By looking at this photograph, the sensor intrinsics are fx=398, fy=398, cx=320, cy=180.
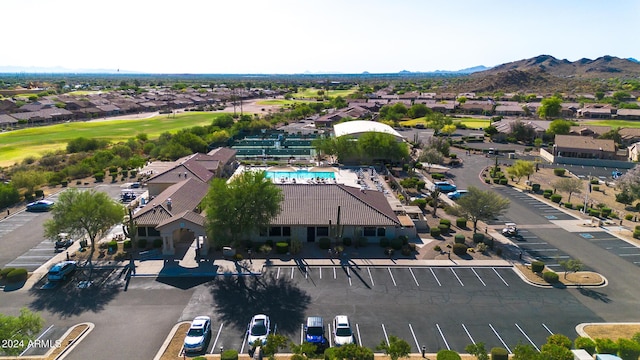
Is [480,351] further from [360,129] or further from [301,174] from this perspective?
[360,129]

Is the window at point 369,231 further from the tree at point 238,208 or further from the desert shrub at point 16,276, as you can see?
the desert shrub at point 16,276

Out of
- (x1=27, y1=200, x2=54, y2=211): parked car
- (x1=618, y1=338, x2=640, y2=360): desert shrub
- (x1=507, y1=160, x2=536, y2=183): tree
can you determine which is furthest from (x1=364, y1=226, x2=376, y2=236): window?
(x1=27, y1=200, x2=54, y2=211): parked car

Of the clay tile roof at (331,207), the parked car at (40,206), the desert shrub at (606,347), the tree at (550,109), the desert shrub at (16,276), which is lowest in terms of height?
the desert shrub at (16,276)

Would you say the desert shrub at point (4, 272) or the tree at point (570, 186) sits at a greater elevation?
the tree at point (570, 186)

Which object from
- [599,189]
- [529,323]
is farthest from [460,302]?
[599,189]

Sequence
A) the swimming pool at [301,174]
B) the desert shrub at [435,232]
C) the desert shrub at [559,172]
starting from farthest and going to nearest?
the desert shrub at [559,172] → the swimming pool at [301,174] → the desert shrub at [435,232]

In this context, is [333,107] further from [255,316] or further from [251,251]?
[255,316]

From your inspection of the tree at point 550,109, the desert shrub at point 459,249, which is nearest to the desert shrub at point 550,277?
the desert shrub at point 459,249
